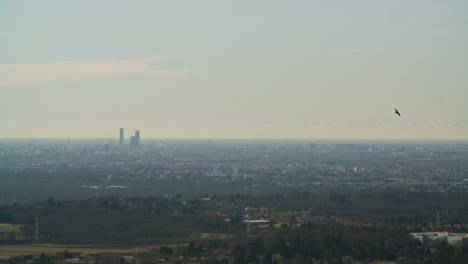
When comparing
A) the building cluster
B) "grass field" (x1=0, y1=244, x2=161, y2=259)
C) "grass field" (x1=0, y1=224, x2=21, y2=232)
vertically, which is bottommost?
"grass field" (x1=0, y1=244, x2=161, y2=259)

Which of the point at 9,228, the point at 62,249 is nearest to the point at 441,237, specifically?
the point at 62,249

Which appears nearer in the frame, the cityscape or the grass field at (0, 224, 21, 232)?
the cityscape

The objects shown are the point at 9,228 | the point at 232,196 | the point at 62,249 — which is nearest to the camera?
the point at 62,249

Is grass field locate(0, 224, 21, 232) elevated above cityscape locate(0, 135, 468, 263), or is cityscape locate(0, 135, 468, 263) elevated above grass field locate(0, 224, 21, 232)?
cityscape locate(0, 135, 468, 263)

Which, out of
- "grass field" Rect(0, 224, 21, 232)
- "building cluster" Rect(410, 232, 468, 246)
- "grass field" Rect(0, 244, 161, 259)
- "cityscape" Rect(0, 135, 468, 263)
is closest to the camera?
"grass field" Rect(0, 244, 161, 259)

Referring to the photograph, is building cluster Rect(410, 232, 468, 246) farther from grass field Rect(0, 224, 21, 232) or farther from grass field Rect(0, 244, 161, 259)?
grass field Rect(0, 224, 21, 232)

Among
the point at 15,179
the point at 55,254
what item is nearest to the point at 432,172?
the point at 15,179

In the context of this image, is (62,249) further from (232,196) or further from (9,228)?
(232,196)

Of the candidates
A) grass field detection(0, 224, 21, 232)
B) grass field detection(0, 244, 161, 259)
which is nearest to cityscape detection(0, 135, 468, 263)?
grass field detection(0, 224, 21, 232)

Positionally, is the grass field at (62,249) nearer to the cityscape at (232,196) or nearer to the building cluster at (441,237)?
the cityscape at (232,196)

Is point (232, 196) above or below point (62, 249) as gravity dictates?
above
